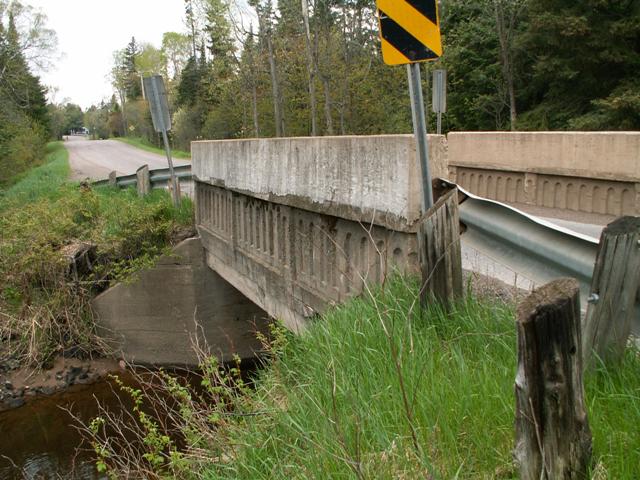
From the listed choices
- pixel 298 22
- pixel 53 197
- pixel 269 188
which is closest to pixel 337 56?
pixel 298 22

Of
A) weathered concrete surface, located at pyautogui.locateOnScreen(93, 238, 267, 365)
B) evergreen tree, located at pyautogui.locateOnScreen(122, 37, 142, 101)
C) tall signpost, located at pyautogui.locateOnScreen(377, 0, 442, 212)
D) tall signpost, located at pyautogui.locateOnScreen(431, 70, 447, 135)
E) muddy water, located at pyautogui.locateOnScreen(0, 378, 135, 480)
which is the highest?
evergreen tree, located at pyautogui.locateOnScreen(122, 37, 142, 101)

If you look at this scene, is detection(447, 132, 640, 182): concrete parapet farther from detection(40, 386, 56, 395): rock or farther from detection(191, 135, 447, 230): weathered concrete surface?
detection(40, 386, 56, 395): rock

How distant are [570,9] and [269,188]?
17.0 metres

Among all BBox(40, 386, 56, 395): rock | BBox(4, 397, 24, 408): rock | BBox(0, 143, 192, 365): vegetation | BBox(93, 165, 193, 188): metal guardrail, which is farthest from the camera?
BBox(93, 165, 193, 188): metal guardrail

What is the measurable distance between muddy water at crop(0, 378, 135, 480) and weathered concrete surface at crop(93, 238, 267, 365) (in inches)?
40.4

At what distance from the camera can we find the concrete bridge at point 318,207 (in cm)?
408

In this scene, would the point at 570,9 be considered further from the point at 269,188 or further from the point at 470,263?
the point at 470,263

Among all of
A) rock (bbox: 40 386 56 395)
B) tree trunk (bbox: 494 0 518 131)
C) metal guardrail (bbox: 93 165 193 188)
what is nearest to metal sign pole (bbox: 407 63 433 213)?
rock (bbox: 40 386 56 395)

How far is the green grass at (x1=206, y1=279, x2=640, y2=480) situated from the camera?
2.11m

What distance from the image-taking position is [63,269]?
10.7 metres

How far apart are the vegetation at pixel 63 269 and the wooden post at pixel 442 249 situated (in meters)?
8.34

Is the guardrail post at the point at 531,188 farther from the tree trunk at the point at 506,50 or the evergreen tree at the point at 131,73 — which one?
the evergreen tree at the point at 131,73

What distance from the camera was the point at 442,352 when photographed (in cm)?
290

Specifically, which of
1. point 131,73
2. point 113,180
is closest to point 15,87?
point 113,180
